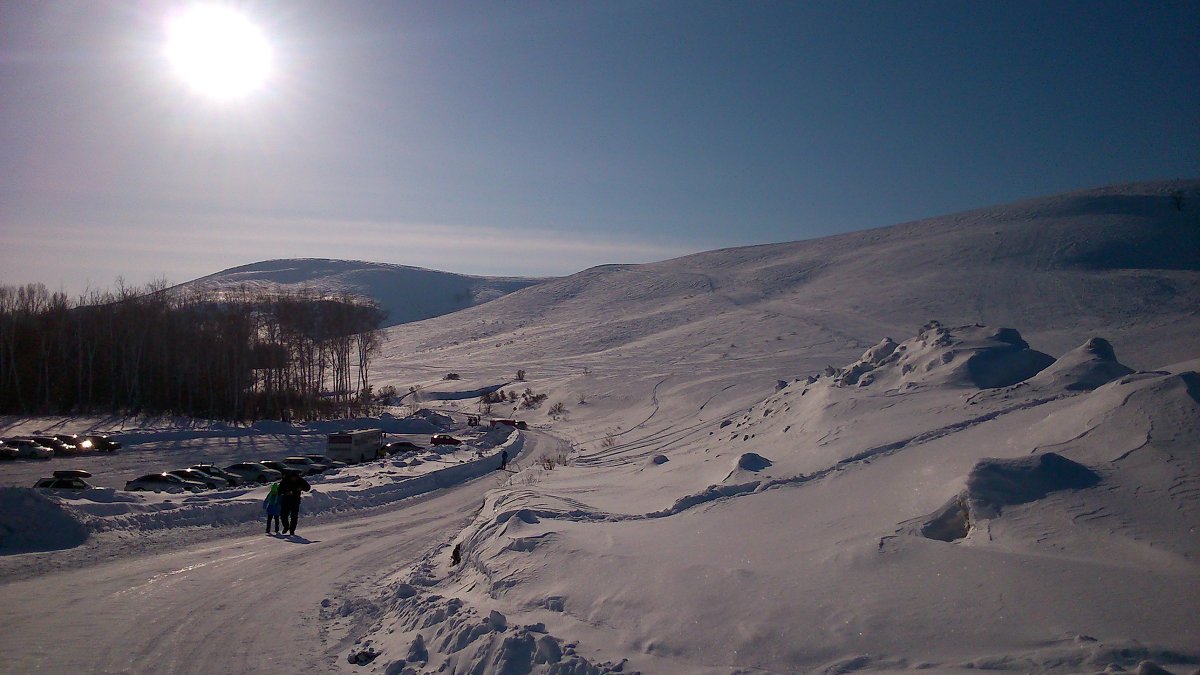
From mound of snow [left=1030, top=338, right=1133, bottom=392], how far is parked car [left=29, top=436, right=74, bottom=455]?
41816 mm

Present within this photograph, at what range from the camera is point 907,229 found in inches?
4060

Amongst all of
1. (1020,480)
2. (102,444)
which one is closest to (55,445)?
(102,444)

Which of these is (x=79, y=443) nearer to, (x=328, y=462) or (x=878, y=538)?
(x=328, y=462)

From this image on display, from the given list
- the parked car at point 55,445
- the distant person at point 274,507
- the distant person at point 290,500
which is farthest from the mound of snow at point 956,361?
the parked car at point 55,445

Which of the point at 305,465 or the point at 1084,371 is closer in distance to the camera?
the point at 1084,371

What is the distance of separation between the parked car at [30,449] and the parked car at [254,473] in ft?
42.9

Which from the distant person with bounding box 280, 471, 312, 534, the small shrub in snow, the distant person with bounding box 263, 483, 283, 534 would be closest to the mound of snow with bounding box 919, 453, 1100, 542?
the distant person with bounding box 280, 471, 312, 534

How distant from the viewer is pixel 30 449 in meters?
34.8

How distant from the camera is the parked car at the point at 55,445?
36406mm

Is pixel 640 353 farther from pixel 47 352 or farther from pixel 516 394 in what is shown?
pixel 47 352

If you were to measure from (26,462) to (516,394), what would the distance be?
3979 cm

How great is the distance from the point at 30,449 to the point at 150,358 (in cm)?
2519

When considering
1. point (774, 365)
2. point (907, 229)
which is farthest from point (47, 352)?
point (907, 229)

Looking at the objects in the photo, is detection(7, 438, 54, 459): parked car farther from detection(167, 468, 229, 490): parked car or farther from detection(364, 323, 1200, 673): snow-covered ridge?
detection(364, 323, 1200, 673): snow-covered ridge
